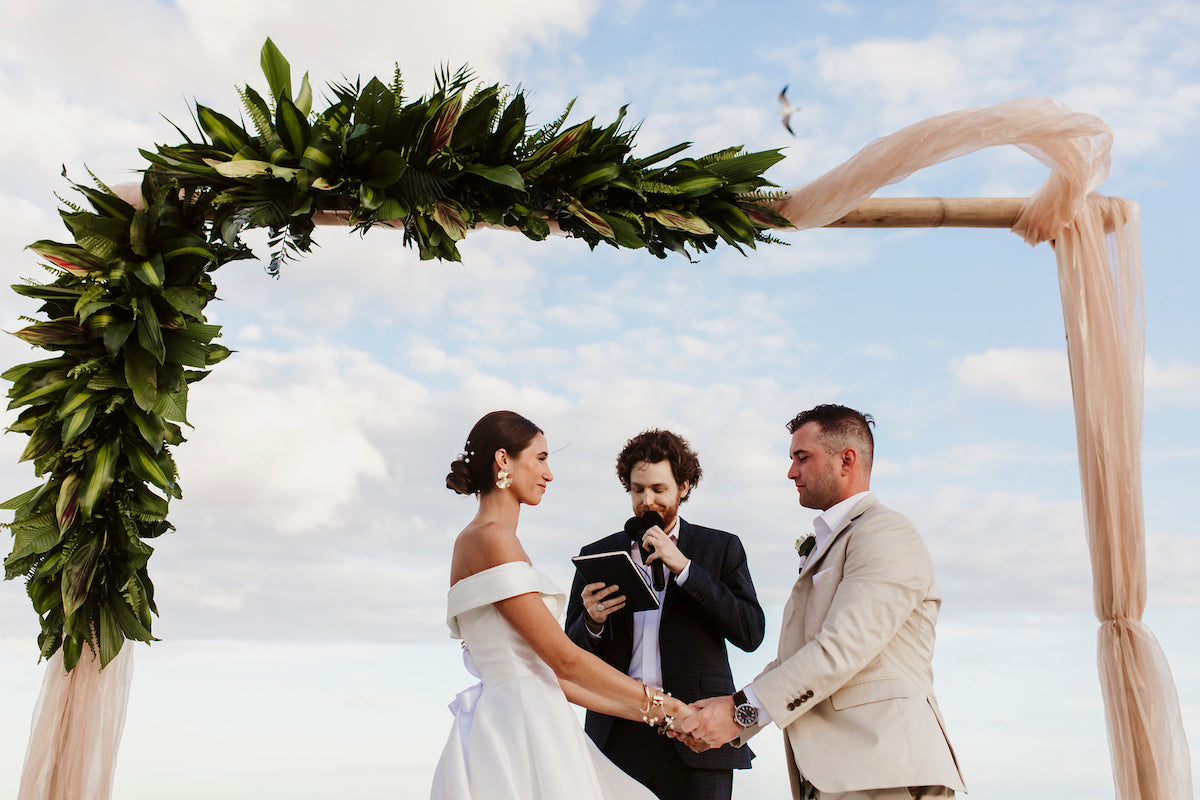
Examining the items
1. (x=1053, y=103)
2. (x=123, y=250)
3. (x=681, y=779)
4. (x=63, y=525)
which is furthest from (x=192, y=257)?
(x=1053, y=103)

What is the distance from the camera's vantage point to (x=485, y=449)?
3822mm

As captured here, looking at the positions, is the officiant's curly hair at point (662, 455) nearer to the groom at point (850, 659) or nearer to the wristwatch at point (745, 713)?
the groom at point (850, 659)

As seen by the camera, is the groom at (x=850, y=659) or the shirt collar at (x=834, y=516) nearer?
the groom at (x=850, y=659)

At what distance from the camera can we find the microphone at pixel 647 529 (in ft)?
14.1

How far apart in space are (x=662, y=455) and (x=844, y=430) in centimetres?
88

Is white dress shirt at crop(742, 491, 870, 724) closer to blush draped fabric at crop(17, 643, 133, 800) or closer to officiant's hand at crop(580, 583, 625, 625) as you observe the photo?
officiant's hand at crop(580, 583, 625, 625)

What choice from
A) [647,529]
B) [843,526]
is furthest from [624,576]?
[843,526]

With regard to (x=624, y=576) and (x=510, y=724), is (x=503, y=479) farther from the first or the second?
(x=510, y=724)

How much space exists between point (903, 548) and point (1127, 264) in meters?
2.31

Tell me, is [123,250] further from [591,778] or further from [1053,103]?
[1053,103]

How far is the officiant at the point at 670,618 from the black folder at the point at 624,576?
0.10 feet

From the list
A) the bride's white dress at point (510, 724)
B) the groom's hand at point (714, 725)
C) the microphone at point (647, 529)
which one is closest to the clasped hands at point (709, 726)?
the groom's hand at point (714, 725)

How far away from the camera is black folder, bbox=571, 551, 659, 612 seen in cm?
401

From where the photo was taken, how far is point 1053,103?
4.69m
